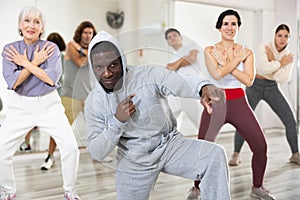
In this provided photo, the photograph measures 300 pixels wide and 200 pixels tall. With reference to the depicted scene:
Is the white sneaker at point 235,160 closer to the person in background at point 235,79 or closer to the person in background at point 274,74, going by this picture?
the person in background at point 274,74

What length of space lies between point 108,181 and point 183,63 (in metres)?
1.38

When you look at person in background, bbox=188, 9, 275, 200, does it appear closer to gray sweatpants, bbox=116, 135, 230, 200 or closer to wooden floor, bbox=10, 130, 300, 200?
wooden floor, bbox=10, 130, 300, 200

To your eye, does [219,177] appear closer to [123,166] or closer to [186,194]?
[123,166]

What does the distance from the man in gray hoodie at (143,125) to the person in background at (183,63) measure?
53 mm

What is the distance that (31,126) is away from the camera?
7.36ft

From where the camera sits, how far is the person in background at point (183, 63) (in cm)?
166

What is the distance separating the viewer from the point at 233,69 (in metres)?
2.31

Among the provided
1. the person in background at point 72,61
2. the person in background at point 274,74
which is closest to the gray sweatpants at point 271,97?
the person in background at point 274,74

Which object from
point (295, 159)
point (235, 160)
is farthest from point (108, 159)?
point (295, 159)

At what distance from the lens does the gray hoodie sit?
5.14ft

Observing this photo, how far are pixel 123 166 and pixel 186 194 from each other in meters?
0.88

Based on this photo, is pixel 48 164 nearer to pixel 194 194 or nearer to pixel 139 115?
pixel 194 194

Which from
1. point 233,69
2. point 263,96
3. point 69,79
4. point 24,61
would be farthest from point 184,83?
point 69,79

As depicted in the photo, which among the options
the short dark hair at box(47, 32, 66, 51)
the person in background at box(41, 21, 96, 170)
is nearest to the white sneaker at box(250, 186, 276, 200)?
the person in background at box(41, 21, 96, 170)
